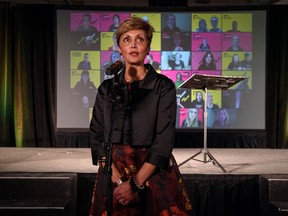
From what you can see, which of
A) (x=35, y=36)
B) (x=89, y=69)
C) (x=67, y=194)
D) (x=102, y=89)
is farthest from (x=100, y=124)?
(x=35, y=36)

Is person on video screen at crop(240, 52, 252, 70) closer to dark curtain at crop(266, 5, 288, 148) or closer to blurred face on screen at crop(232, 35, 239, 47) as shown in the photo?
blurred face on screen at crop(232, 35, 239, 47)

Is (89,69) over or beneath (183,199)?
over

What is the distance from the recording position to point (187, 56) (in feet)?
19.4

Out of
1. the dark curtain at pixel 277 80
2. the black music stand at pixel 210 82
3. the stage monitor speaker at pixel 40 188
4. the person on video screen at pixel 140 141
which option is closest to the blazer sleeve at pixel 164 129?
the person on video screen at pixel 140 141

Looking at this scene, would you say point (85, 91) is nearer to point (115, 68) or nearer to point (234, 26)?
point (234, 26)

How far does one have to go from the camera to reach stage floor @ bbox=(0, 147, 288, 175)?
3.64 metres

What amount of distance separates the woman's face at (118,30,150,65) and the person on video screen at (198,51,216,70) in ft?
13.9

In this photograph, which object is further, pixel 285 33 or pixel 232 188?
pixel 285 33

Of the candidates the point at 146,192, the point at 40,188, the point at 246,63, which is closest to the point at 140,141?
the point at 146,192

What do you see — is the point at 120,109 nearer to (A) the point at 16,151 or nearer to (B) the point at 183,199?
(B) the point at 183,199

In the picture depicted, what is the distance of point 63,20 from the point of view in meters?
5.91

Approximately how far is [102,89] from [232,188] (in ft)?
6.62

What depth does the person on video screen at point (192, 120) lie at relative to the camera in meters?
5.90

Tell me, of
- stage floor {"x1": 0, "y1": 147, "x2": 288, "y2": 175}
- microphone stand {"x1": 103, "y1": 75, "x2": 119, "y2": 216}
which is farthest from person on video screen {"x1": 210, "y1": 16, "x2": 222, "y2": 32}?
microphone stand {"x1": 103, "y1": 75, "x2": 119, "y2": 216}
